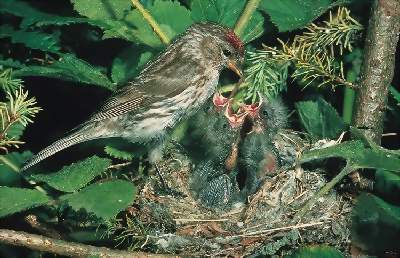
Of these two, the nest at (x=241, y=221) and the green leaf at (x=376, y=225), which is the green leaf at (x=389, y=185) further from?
the nest at (x=241, y=221)

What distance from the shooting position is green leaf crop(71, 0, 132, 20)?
11.8 ft

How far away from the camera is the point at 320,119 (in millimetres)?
3859

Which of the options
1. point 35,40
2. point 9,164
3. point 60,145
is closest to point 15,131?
point 9,164

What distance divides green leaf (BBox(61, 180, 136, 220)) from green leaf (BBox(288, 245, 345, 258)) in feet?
2.71

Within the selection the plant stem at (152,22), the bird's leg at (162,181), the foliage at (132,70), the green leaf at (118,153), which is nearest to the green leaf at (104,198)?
the foliage at (132,70)

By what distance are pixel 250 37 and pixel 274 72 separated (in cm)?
35

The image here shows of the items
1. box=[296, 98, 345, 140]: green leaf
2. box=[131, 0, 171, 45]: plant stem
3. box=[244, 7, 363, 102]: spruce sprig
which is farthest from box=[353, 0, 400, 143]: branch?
box=[131, 0, 171, 45]: plant stem

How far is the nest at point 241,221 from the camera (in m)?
3.58

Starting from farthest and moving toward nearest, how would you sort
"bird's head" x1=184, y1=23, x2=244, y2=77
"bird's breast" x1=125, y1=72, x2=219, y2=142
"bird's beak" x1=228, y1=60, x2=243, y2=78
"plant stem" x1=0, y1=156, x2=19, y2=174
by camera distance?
"bird's breast" x1=125, y1=72, x2=219, y2=142
"bird's beak" x1=228, y1=60, x2=243, y2=78
"bird's head" x1=184, y1=23, x2=244, y2=77
"plant stem" x1=0, y1=156, x2=19, y2=174

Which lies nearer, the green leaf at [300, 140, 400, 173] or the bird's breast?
the green leaf at [300, 140, 400, 173]

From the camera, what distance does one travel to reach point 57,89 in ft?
14.3

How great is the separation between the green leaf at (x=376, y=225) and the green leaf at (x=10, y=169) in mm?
2036

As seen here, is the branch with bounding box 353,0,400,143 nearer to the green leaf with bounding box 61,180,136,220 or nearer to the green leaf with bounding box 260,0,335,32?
the green leaf with bounding box 260,0,335,32

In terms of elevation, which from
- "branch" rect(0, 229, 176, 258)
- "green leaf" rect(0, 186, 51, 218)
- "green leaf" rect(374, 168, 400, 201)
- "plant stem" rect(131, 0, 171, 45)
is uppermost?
"plant stem" rect(131, 0, 171, 45)
